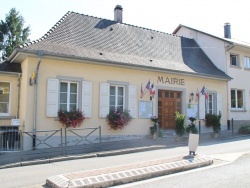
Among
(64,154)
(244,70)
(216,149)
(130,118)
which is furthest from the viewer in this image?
(244,70)

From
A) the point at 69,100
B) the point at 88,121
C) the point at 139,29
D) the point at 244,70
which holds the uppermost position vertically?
the point at 139,29

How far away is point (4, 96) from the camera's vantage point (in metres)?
12.6

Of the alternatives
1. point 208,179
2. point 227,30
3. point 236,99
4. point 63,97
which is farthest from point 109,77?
point 227,30

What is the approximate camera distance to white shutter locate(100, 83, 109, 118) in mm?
12797

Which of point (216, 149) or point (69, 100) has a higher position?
point (69, 100)

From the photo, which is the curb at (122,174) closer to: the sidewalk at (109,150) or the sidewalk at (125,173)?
the sidewalk at (125,173)

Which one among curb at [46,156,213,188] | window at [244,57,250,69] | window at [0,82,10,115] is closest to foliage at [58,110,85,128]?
window at [0,82,10,115]

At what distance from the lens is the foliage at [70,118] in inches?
459

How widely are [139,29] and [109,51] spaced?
471cm

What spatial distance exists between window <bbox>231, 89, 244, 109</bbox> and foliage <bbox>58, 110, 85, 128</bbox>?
11033 millimetres

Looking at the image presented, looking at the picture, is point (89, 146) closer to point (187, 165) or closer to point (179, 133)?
point (179, 133)

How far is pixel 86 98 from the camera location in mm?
12469

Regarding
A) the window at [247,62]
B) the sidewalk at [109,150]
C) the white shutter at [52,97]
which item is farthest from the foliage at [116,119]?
the window at [247,62]

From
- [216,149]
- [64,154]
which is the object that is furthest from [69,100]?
[216,149]
